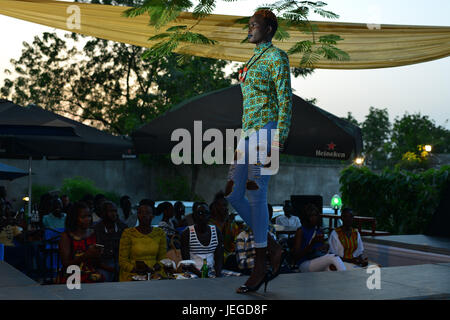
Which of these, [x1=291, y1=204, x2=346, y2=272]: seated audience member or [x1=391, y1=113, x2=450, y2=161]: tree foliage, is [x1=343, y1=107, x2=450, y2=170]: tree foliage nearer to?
[x1=391, y1=113, x2=450, y2=161]: tree foliage

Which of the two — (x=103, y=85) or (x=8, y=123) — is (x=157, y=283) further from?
(x=103, y=85)

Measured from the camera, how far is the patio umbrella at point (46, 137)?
6.86 meters

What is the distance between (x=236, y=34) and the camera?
6238 mm

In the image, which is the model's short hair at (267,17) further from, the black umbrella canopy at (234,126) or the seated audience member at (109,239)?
the black umbrella canopy at (234,126)

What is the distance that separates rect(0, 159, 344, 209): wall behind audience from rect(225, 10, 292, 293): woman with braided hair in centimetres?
1926

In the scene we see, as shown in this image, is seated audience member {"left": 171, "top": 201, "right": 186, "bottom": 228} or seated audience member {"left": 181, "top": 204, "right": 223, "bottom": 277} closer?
seated audience member {"left": 181, "top": 204, "right": 223, "bottom": 277}

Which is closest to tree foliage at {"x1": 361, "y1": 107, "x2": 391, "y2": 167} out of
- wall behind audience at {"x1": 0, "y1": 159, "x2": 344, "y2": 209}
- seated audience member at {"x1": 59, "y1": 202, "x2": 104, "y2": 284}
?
wall behind audience at {"x1": 0, "y1": 159, "x2": 344, "y2": 209}

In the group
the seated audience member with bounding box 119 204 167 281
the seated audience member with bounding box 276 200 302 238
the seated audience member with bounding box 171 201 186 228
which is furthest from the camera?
the seated audience member with bounding box 276 200 302 238

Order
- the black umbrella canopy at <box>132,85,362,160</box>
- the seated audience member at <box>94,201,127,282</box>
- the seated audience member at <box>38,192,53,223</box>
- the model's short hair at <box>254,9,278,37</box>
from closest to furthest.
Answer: the model's short hair at <box>254,9,278,37</box> → the seated audience member at <box>94,201,127,282</box> → the black umbrella canopy at <box>132,85,362,160</box> → the seated audience member at <box>38,192,53,223</box>

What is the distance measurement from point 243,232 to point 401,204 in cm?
599

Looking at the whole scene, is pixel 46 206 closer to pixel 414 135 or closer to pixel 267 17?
pixel 267 17

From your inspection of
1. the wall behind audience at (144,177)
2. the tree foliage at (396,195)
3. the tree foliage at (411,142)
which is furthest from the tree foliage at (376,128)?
the tree foliage at (396,195)

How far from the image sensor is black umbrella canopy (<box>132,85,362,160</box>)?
785 centimetres

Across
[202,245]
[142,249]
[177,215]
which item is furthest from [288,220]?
[142,249]
